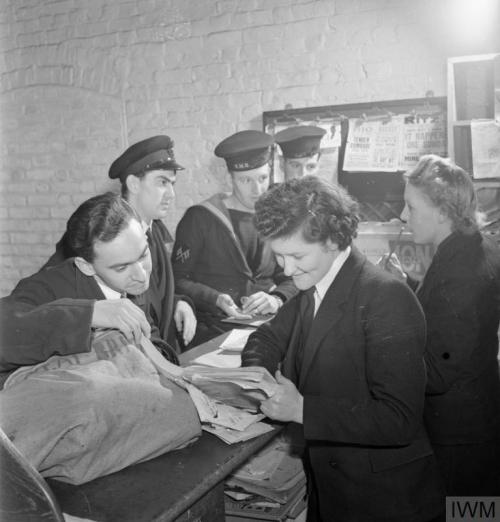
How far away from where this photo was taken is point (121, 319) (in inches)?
69.6

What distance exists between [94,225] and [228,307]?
1.24 m

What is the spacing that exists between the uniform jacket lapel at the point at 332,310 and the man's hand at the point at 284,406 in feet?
0.45

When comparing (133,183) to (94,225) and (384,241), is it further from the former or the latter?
(384,241)

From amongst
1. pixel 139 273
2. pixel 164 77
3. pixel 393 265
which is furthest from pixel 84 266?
pixel 164 77

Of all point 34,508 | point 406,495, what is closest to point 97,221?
point 34,508

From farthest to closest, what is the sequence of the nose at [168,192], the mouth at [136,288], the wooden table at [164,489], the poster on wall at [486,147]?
the poster on wall at [486,147] → the nose at [168,192] → the mouth at [136,288] → the wooden table at [164,489]

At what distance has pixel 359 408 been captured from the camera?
1.57 meters

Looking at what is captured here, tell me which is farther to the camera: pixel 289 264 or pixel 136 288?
pixel 136 288

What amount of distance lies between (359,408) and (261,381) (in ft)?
0.88

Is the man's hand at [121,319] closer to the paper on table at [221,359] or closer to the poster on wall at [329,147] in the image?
the paper on table at [221,359]

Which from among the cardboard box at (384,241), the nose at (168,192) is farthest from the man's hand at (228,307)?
the cardboard box at (384,241)

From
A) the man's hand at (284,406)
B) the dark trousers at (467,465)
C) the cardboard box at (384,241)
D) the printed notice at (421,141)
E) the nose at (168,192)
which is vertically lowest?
the dark trousers at (467,465)

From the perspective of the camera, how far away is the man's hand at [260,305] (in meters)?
3.13

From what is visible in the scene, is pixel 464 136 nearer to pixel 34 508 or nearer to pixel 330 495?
pixel 330 495
